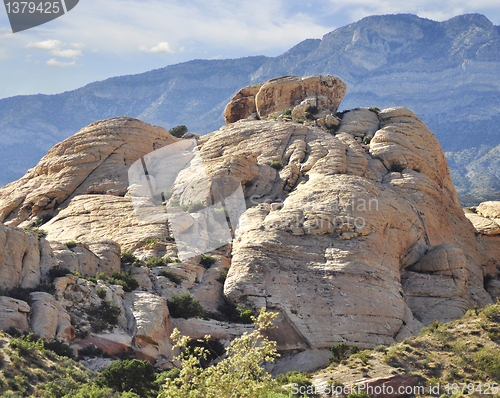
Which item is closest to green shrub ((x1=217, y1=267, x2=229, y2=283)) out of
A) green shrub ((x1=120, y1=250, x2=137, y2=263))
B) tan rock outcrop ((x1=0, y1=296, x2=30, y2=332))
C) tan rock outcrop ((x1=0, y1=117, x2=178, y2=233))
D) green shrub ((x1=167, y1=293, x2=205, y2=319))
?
green shrub ((x1=167, y1=293, x2=205, y2=319))

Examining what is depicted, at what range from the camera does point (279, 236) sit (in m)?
38.2

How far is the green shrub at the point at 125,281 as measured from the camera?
109 feet

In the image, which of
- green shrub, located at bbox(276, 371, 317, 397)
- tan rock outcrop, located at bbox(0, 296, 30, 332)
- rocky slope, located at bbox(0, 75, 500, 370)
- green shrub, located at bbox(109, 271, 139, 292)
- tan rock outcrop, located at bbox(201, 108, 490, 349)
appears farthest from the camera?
tan rock outcrop, located at bbox(201, 108, 490, 349)

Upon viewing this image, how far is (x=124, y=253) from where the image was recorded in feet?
123

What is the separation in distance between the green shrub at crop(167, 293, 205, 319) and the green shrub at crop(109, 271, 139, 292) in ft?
8.52

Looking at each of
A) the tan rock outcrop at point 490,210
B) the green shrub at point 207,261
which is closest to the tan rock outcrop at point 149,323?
the green shrub at point 207,261

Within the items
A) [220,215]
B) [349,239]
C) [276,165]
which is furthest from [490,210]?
[220,215]

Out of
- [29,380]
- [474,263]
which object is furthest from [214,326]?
[474,263]

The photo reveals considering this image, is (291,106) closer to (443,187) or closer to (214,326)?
(443,187)

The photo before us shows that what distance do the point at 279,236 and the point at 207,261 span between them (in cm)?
591

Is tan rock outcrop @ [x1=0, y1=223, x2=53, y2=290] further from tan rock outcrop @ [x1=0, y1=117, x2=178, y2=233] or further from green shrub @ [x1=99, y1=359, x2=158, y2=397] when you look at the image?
tan rock outcrop @ [x1=0, y1=117, x2=178, y2=233]

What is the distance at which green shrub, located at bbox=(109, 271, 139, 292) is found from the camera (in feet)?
109

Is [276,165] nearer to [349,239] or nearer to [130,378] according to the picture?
[349,239]

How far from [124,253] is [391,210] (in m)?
22.1
